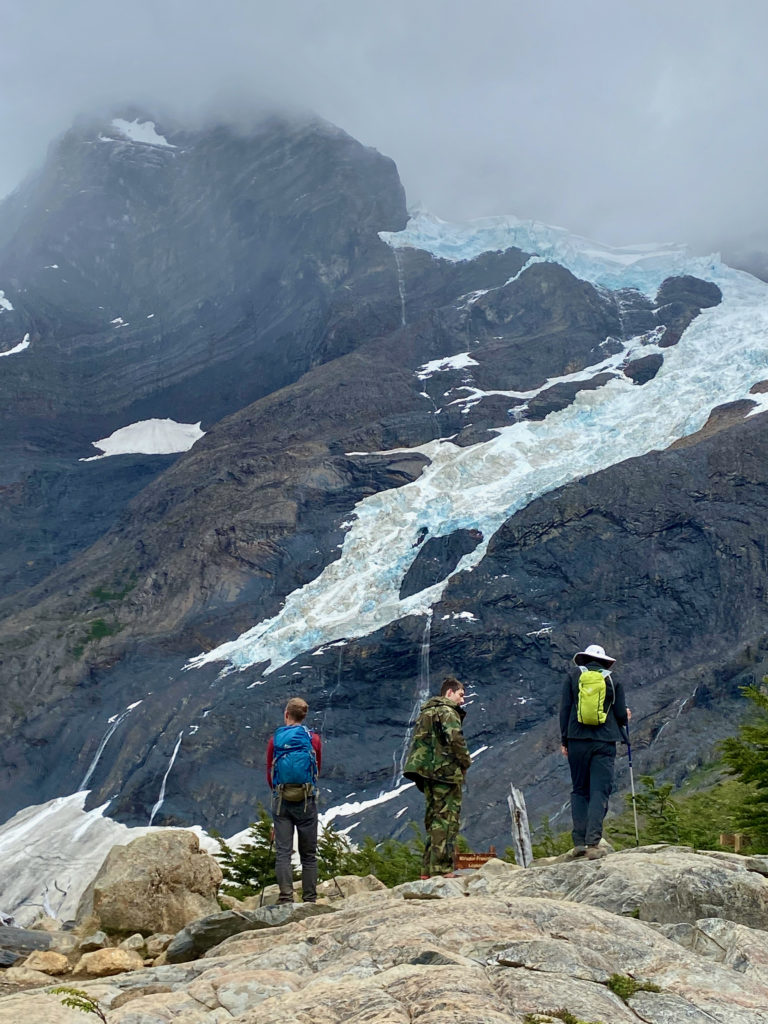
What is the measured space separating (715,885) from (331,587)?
7726cm

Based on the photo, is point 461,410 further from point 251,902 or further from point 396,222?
point 251,902

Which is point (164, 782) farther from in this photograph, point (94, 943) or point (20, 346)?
point (20, 346)

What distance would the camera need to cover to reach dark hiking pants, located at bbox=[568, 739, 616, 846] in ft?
35.2

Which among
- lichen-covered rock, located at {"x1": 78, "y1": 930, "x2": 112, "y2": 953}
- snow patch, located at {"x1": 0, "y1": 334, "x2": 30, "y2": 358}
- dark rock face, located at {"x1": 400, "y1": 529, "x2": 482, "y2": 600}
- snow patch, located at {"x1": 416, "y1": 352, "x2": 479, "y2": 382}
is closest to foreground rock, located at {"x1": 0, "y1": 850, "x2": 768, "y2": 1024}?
lichen-covered rock, located at {"x1": 78, "y1": 930, "x2": 112, "y2": 953}

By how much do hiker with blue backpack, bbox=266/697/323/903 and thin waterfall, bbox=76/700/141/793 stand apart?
68812mm

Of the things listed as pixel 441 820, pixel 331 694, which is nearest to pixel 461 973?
pixel 441 820

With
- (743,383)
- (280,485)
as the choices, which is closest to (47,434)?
(280,485)

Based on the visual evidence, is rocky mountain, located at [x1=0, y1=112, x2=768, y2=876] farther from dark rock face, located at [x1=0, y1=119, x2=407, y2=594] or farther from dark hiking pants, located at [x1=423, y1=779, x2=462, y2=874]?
dark hiking pants, located at [x1=423, y1=779, x2=462, y2=874]

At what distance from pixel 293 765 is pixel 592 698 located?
3193mm

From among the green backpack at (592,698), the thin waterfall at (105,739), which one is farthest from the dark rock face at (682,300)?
the green backpack at (592,698)

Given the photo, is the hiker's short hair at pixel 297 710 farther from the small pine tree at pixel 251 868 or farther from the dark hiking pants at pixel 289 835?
the small pine tree at pixel 251 868

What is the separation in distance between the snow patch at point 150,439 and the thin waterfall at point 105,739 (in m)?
61.5

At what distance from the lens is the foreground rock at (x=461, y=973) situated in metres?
5.94

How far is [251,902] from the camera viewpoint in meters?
13.3
